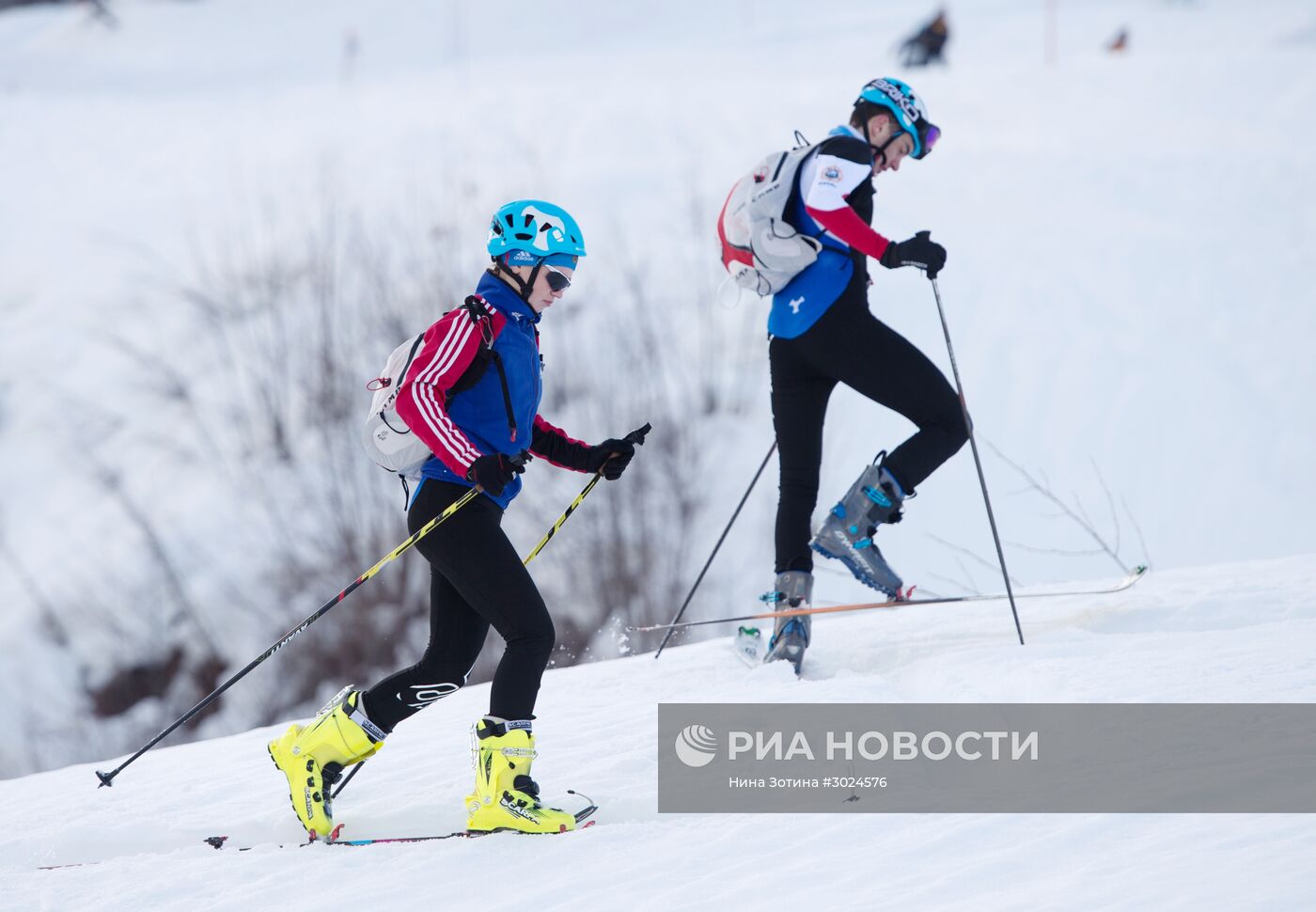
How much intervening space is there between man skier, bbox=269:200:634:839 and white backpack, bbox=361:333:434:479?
61mm

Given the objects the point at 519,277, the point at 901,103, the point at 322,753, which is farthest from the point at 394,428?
the point at 901,103

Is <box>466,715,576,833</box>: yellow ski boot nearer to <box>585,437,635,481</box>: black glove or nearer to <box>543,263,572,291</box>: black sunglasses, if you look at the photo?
<box>585,437,635,481</box>: black glove

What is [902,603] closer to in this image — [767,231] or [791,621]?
[791,621]

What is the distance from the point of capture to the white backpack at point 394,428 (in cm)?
319

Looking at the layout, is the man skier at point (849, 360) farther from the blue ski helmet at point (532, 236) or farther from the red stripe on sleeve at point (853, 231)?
the blue ski helmet at point (532, 236)

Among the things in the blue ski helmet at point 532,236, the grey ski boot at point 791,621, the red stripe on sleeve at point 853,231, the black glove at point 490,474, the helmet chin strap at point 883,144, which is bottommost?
the grey ski boot at point 791,621

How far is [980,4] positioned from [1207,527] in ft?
65.4

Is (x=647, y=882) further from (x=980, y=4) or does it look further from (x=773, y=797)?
(x=980, y=4)

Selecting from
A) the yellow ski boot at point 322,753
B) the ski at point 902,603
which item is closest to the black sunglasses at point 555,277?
the yellow ski boot at point 322,753

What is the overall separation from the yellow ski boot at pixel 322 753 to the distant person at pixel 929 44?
19298 millimetres

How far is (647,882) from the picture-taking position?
287 cm

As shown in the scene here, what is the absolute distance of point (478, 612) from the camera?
3.35 meters

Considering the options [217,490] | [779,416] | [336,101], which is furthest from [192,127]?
[779,416]

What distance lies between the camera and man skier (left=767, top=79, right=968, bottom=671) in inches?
157
